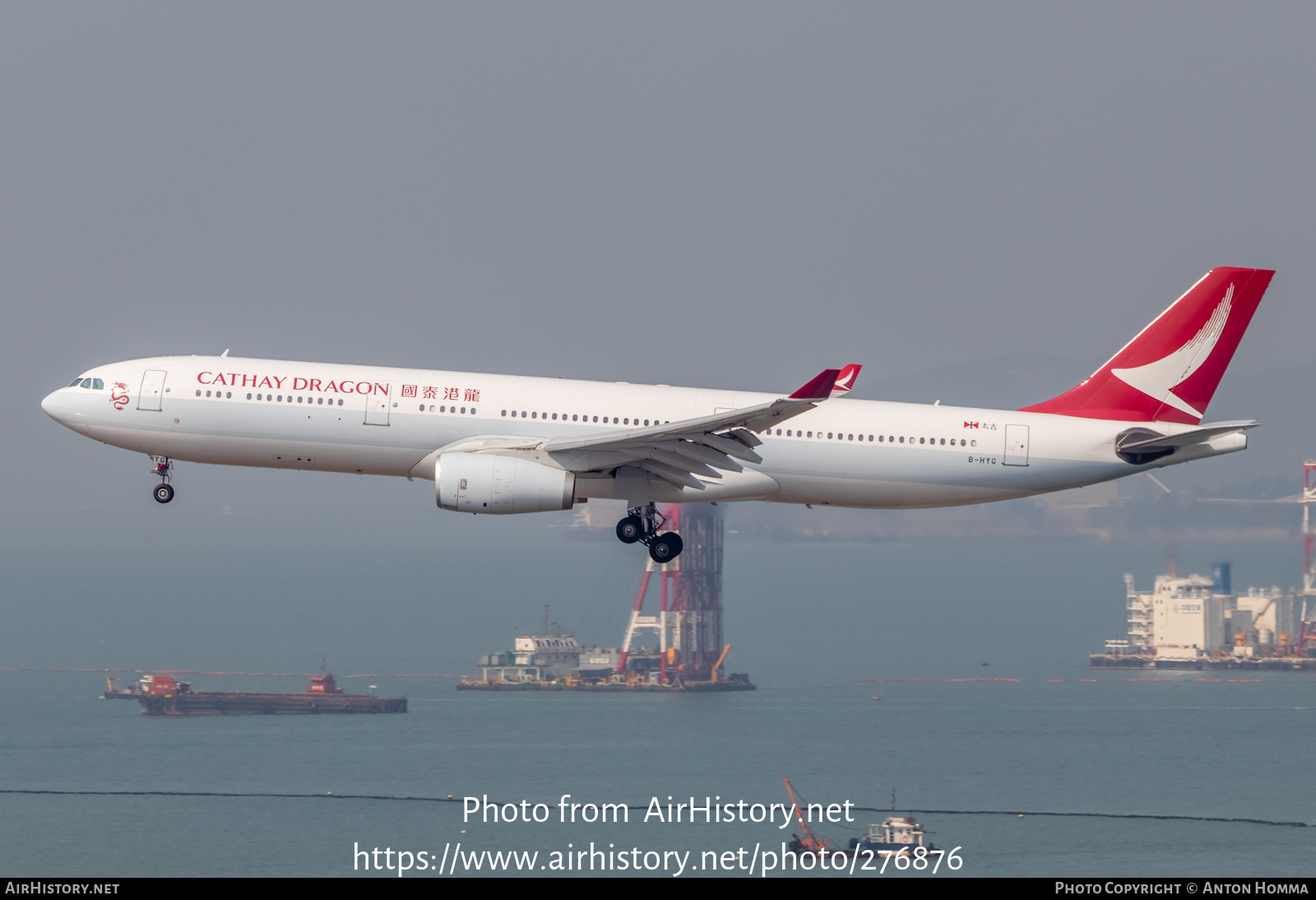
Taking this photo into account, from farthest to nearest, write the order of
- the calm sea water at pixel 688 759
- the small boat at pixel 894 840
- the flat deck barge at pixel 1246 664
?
the flat deck barge at pixel 1246 664, the calm sea water at pixel 688 759, the small boat at pixel 894 840

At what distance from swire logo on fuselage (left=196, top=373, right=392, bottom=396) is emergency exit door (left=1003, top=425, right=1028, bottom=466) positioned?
49.9 ft

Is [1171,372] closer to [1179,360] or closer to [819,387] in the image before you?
[1179,360]

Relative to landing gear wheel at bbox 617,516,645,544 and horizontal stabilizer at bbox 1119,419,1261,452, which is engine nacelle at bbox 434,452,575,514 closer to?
landing gear wheel at bbox 617,516,645,544

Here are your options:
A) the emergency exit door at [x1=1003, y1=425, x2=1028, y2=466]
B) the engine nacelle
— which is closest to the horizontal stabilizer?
the emergency exit door at [x1=1003, y1=425, x2=1028, y2=466]

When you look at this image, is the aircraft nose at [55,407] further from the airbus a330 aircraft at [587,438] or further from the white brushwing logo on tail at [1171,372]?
the white brushwing logo on tail at [1171,372]

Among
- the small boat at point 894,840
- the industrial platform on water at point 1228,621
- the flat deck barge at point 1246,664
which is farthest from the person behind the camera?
the industrial platform on water at point 1228,621

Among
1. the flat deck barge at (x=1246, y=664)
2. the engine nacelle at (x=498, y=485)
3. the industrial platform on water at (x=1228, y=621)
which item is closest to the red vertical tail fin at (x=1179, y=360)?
the engine nacelle at (x=498, y=485)

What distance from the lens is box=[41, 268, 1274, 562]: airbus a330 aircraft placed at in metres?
32.6

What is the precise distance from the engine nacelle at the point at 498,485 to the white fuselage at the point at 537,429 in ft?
2.09

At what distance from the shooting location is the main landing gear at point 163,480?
115 feet

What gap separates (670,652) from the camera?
150250 mm

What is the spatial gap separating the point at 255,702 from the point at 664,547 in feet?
339

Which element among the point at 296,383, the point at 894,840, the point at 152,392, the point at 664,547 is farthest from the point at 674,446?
the point at 894,840
